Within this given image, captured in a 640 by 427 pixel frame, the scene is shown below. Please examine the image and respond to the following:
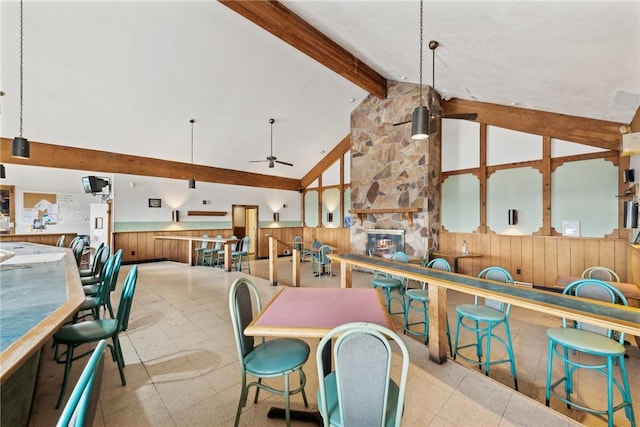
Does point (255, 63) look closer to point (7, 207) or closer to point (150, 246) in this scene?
point (150, 246)

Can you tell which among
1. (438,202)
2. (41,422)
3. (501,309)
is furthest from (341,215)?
(41,422)

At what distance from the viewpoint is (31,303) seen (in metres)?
1.79

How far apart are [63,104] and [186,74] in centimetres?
239

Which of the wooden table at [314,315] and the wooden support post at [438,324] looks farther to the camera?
the wooden support post at [438,324]

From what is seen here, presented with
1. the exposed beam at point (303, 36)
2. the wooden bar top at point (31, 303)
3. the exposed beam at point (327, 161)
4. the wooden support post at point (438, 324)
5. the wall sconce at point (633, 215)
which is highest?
the exposed beam at point (303, 36)

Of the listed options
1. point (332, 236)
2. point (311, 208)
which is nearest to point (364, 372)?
point (332, 236)

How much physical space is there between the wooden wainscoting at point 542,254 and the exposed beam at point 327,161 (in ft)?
14.1

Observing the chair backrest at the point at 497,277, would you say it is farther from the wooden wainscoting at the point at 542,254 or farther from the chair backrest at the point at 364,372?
the wooden wainscoting at the point at 542,254

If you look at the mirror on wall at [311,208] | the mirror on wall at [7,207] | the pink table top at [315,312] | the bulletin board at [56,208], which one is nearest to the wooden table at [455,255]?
the pink table top at [315,312]

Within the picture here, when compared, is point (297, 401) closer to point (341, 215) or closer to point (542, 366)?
point (542, 366)

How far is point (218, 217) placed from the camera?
8.97m

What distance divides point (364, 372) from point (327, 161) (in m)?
8.68

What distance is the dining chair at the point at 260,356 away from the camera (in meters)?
1.64

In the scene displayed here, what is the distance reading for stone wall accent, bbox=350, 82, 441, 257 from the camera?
5.93m
